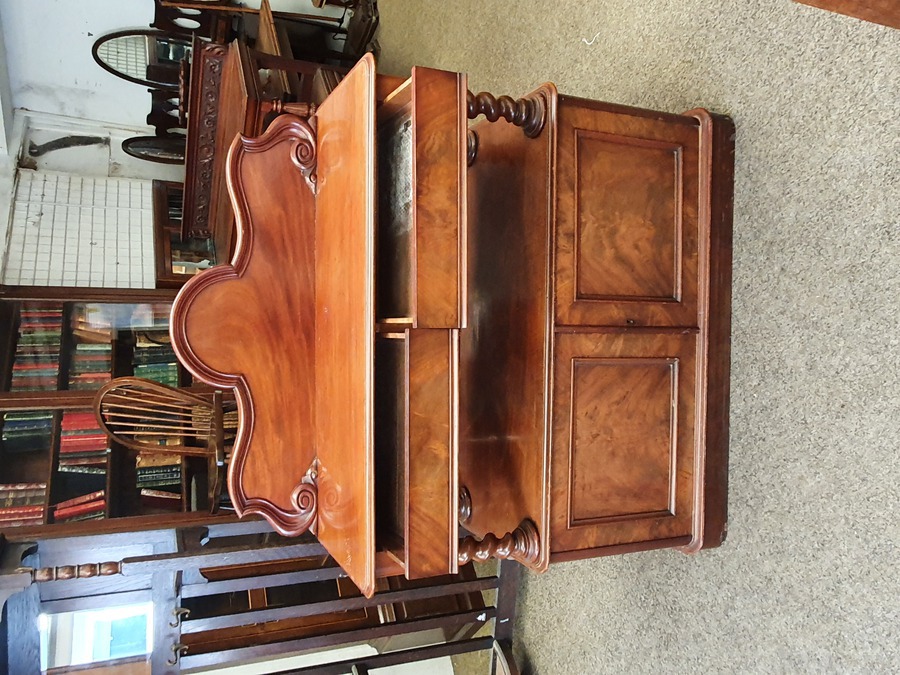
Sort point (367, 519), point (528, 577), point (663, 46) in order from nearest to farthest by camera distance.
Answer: point (367, 519)
point (663, 46)
point (528, 577)

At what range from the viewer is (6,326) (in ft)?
10.2

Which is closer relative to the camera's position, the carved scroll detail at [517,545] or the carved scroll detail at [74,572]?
the carved scroll detail at [517,545]

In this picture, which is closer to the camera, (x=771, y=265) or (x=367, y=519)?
(x=367, y=519)

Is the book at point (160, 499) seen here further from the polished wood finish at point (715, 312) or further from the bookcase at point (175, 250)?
the polished wood finish at point (715, 312)

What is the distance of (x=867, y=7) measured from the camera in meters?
0.83

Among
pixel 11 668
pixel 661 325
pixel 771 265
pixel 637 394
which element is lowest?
pixel 11 668

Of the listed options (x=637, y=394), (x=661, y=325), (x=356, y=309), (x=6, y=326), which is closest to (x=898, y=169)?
(x=661, y=325)

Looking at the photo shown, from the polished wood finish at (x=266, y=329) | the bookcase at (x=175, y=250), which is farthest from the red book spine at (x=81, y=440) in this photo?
the polished wood finish at (x=266, y=329)

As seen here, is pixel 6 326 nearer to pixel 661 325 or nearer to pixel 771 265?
pixel 661 325

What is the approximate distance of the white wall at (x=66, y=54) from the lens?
13.0 feet

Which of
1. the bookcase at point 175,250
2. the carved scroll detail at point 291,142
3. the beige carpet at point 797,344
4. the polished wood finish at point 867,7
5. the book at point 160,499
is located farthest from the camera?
the bookcase at point 175,250

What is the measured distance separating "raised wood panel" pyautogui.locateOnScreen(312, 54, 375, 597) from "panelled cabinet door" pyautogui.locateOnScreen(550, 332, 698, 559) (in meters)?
0.40

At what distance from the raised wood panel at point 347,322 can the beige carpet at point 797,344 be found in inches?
34.1

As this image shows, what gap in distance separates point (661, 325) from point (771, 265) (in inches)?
10.3
